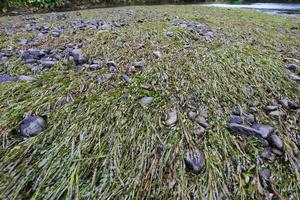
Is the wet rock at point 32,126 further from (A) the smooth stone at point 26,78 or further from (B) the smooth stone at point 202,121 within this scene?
(B) the smooth stone at point 202,121

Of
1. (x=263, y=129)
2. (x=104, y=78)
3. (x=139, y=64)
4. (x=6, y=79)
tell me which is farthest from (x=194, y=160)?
(x=6, y=79)

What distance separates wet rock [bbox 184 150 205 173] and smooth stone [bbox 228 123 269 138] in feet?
1.32

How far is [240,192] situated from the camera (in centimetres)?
144

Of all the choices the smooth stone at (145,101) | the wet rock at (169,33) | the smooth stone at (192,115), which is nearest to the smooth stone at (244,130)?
the smooth stone at (192,115)

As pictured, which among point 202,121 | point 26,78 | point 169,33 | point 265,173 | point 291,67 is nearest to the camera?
point 265,173

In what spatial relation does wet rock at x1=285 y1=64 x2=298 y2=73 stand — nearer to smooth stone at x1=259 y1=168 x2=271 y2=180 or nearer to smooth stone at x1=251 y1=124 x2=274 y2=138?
smooth stone at x1=251 y1=124 x2=274 y2=138

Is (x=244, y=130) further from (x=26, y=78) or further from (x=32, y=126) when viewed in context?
(x=26, y=78)

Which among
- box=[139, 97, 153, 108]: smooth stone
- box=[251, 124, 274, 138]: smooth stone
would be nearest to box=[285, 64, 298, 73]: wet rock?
box=[251, 124, 274, 138]: smooth stone

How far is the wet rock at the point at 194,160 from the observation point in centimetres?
156

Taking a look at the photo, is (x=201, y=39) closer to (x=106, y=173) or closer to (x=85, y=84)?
(x=85, y=84)

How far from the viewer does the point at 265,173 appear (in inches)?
60.9

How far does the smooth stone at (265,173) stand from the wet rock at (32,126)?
1.64m

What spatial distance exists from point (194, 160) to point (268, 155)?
56 centimetres

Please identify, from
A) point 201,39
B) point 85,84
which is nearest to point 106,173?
point 85,84
